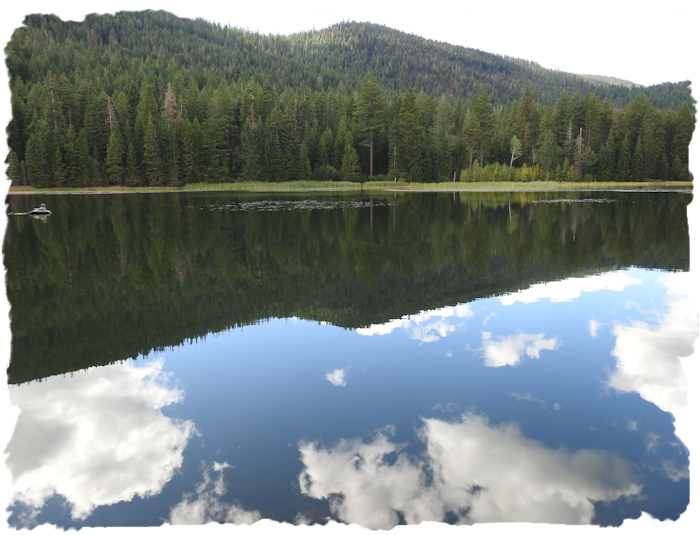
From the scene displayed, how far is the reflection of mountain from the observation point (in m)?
11.5

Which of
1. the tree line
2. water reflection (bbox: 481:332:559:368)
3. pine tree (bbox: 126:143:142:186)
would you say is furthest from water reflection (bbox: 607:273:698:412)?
pine tree (bbox: 126:143:142:186)

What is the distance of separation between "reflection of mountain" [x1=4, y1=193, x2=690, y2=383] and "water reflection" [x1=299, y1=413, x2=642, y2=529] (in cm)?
536

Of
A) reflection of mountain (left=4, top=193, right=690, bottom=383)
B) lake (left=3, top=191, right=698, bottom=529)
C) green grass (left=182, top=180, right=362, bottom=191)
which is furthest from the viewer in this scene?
green grass (left=182, top=180, right=362, bottom=191)

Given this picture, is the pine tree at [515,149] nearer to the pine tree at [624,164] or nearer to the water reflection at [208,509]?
the pine tree at [624,164]

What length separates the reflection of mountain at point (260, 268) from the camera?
11547mm

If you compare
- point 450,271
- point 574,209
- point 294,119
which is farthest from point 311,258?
point 294,119

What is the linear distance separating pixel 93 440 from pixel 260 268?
10996mm

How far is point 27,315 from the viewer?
40.3 ft

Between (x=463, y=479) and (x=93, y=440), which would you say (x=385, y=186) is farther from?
(x=463, y=479)

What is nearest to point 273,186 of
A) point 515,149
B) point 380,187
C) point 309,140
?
point 309,140

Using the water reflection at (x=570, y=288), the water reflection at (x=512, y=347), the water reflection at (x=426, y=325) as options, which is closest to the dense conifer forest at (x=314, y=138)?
the water reflection at (x=570, y=288)

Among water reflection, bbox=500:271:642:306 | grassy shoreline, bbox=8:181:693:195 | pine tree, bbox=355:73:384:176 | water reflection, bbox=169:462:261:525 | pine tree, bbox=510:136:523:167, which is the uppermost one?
pine tree, bbox=355:73:384:176

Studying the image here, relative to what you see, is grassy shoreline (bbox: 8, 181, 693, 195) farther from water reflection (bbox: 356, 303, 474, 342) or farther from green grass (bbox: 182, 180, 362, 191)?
water reflection (bbox: 356, 303, 474, 342)

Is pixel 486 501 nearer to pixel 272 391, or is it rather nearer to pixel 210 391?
pixel 272 391
